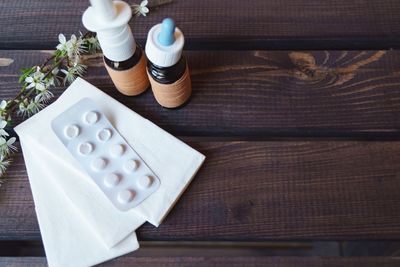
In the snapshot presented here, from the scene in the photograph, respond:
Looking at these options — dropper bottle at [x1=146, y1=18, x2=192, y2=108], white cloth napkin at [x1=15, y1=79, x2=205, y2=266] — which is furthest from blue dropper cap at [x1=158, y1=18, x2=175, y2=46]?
white cloth napkin at [x1=15, y1=79, x2=205, y2=266]

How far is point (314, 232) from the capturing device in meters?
0.50

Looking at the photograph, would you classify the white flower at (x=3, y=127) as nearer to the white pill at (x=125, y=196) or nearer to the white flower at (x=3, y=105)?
the white flower at (x=3, y=105)

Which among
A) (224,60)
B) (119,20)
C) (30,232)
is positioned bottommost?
(30,232)

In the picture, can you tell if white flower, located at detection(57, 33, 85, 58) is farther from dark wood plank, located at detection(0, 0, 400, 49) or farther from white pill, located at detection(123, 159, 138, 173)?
white pill, located at detection(123, 159, 138, 173)

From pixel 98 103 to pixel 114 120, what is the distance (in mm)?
32

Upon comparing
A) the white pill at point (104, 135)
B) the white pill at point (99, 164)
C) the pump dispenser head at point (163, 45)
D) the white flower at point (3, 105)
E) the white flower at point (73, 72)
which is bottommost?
the white pill at point (99, 164)

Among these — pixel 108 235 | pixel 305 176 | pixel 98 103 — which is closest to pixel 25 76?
pixel 98 103

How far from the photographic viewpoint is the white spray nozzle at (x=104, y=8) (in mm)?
427

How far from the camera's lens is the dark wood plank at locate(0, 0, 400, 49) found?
597mm

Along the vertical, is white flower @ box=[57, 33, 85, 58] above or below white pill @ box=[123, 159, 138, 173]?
above

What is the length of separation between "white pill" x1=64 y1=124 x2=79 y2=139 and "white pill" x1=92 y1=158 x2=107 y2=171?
44 millimetres

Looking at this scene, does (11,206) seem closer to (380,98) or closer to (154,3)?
(154,3)

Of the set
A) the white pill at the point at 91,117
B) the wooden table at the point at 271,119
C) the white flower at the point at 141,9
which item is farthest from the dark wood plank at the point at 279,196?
the white flower at the point at 141,9

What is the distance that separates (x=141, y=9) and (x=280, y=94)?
233mm
